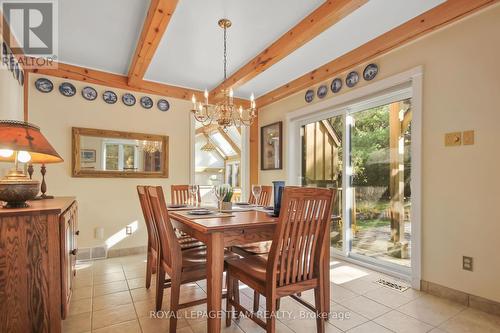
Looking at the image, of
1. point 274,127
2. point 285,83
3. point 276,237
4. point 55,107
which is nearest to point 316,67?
point 285,83

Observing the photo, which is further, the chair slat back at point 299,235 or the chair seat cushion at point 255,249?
the chair seat cushion at point 255,249

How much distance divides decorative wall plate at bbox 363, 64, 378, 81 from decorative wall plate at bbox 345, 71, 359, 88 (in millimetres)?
104

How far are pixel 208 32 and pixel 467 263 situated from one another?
9.91ft

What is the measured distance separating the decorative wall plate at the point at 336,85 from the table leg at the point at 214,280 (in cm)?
253

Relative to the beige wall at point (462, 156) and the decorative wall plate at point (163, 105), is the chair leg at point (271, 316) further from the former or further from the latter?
the decorative wall plate at point (163, 105)

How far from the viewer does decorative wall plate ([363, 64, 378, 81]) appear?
280 cm

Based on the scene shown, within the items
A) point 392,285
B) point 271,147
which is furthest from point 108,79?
point 392,285

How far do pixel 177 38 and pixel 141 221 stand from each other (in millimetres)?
2461

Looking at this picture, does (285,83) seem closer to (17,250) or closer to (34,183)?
(34,183)

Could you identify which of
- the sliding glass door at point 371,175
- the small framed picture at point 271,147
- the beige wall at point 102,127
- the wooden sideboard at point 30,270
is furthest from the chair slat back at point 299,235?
the beige wall at point 102,127

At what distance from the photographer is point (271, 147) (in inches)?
172

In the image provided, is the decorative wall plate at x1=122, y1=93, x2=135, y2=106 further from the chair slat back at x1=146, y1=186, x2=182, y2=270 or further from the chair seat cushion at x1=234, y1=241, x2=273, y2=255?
the chair seat cushion at x1=234, y1=241, x2=273, y2=255

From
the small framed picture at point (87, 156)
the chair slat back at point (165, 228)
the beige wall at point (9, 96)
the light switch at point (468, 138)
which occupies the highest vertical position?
the beige wall at point (9, 96)

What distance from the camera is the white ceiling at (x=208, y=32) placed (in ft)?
7.00
